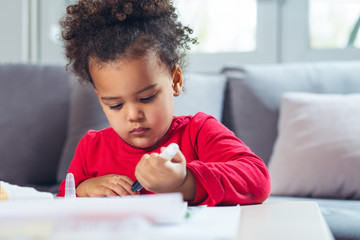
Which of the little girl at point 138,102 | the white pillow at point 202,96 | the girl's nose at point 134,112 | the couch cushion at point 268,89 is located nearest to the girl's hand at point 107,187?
the little girl at point 138,102

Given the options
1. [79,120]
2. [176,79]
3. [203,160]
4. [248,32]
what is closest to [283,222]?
[203,160]

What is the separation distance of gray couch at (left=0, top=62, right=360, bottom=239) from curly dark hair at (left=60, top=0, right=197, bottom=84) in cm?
73

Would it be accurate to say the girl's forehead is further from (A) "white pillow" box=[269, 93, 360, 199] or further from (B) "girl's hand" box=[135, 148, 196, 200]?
(A) "white pillow" box=[269, 93, 360, 199]

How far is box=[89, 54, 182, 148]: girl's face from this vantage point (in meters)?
0.85

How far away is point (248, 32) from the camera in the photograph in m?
2.47

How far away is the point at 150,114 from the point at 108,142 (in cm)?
22

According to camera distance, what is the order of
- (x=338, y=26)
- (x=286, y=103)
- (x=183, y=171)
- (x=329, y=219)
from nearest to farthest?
(x=183, y=171)
(x=329, y=219)
(x=286, y=103)
(x=338, y=26)

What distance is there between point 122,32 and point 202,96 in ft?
2.88

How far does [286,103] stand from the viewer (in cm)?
173

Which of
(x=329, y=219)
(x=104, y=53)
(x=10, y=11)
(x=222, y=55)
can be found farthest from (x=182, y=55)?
(x=10, y=11)

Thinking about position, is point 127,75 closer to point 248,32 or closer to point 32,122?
point 32,122

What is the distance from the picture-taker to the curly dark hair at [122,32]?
2.95 ft

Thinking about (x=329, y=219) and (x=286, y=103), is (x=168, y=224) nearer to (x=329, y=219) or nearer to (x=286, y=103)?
(x=329, y=219)

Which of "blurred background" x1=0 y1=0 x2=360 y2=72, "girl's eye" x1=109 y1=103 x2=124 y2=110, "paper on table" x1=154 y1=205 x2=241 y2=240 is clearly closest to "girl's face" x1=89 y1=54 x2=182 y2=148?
"girl's eye" x1=109 y1=103 x2=124 y2=110
